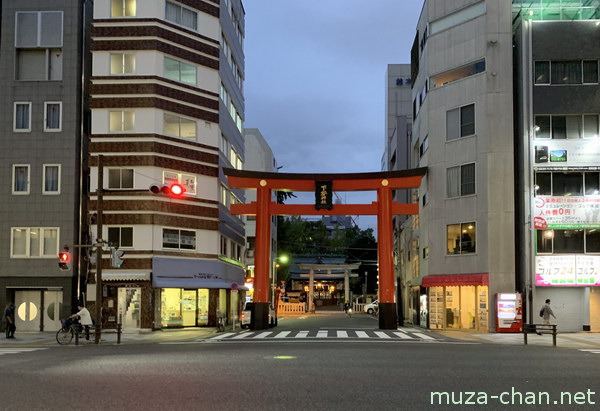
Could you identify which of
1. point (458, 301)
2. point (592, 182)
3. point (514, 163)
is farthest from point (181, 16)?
point (592, 182)

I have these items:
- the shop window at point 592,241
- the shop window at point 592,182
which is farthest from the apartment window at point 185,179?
the shop window at point 592,241

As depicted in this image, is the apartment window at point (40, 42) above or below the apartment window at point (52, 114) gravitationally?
above

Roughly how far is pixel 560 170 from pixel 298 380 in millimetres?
29681

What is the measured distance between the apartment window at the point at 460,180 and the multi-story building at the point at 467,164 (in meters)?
0.06

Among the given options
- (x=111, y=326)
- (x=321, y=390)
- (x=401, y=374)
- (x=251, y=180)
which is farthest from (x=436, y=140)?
(x=321, y=390)

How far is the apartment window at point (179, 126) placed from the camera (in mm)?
47312

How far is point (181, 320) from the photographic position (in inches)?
1852

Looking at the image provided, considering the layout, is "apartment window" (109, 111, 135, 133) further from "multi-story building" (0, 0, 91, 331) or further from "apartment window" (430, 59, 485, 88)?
"apartment window" (430, 59, 485, 88)

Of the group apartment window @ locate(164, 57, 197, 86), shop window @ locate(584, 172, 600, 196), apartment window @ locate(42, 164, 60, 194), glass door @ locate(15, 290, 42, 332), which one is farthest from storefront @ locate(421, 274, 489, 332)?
glass door @ locate(15, 290, 42, 332)

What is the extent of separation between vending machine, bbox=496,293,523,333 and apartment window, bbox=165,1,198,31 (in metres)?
27.0

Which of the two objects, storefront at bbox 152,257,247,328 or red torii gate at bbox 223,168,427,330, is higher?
red torii gate at bbox 223,168,427,330

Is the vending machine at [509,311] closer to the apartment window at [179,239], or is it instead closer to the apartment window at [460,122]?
the apartment window at [460,122]

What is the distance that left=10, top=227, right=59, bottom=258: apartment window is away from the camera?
44.2 meters

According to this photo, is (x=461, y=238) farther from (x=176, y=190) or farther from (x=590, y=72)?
(x=176, y=190)
